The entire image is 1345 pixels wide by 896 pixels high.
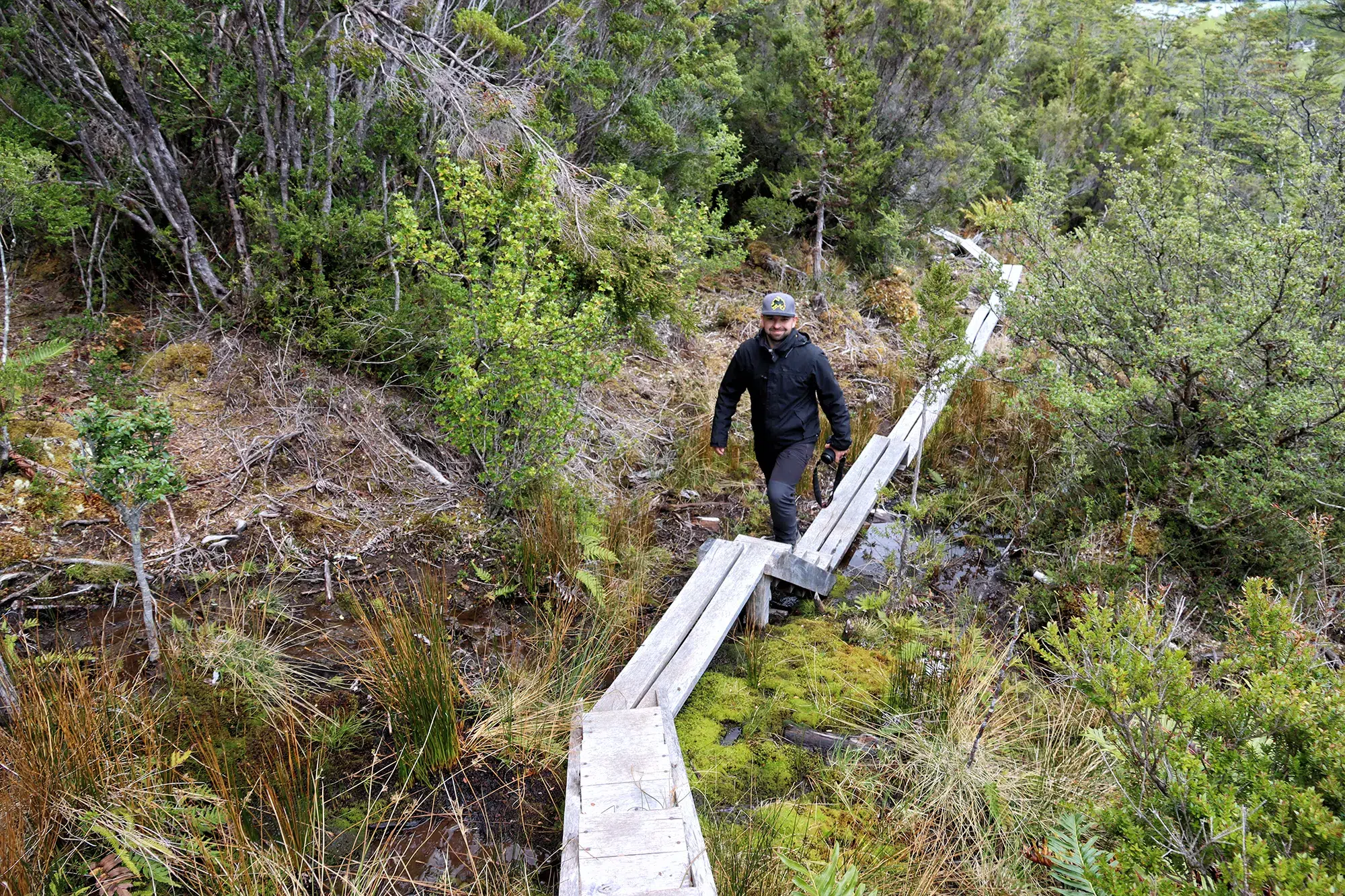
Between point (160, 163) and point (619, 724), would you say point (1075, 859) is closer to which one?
point (619, 724)

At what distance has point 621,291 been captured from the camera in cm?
525

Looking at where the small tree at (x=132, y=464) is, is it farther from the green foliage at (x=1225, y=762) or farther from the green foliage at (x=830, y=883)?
the green foliage at (x=1225, y=762)

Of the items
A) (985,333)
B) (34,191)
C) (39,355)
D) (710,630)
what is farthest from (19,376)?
(985,333)

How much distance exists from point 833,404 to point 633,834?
3126mm

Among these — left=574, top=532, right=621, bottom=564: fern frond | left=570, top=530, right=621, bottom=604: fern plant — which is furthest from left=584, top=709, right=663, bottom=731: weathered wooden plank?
left=574, top=532, right=621, bottom=564: fern frond

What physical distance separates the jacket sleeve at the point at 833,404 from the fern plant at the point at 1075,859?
9.08 ft

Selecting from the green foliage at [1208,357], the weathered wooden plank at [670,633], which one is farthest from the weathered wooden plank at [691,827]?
the green foliage at [1208,357]

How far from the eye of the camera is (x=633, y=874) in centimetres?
272

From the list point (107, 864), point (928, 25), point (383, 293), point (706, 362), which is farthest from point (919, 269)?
point (107, 864)

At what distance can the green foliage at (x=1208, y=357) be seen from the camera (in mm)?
4512

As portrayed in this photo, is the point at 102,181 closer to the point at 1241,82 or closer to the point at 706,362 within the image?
the point at 706,362

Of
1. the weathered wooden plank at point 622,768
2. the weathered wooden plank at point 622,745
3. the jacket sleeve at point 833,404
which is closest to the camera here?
the weathered wooden plank at point 622,768

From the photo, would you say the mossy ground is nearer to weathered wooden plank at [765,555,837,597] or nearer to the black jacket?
weathered wooden plank at [765,555,837,597]

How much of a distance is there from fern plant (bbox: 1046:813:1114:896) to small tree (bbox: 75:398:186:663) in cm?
394
